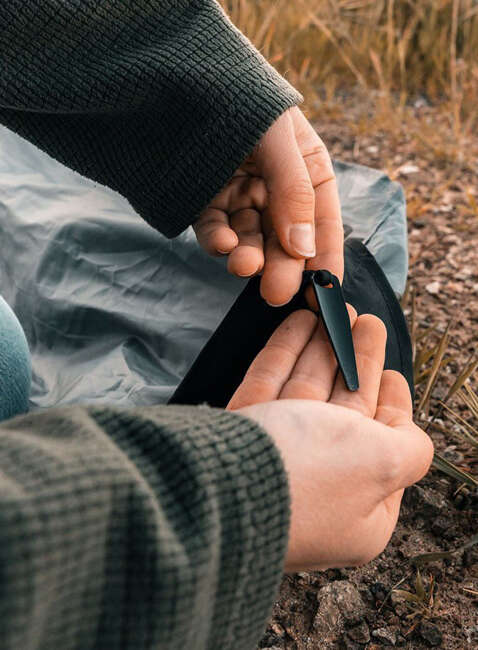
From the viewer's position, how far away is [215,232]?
1.22 m

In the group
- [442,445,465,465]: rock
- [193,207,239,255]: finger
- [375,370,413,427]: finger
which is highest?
[193,207,239,255]: finger

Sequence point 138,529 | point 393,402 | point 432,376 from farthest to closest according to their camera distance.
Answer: point 432,376
point 393,402
point 138,529

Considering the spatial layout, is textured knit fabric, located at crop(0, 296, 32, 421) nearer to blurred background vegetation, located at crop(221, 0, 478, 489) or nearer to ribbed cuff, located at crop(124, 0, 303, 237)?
ribbed cuff, located at crop(124, 0, 303, 237)

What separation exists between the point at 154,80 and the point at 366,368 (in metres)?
0.60

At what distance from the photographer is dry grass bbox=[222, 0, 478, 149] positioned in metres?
2.58

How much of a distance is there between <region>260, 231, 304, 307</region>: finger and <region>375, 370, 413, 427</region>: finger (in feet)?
0.68

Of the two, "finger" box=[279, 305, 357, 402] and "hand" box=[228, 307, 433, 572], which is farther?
"finger" box=[279, 305, 357, 402]

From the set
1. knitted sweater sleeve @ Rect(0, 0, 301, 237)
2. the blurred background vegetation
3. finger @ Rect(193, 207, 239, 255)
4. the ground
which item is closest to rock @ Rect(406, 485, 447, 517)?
the ground

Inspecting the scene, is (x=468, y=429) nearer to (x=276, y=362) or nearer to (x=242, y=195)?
(x=276, y=362)

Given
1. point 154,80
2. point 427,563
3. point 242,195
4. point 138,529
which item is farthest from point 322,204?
point 138,529

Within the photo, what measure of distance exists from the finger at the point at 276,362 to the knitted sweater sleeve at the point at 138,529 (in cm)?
26

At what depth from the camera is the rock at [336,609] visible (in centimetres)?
107

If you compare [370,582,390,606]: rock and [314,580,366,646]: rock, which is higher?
[370,582,390,606]: rock

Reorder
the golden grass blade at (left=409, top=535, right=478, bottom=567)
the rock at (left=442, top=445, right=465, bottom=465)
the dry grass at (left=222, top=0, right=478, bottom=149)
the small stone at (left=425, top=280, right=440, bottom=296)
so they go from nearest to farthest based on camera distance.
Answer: the golden grass blade at (left=409, top=535, right=478, bottom=567) → the rock at (left=442, top=445, right=465, bottom=465) → the small stone at (left=425, top=280, right=440, bottom=296) → the dry grass at (left=222, top=0, right=478, bottom=149)
